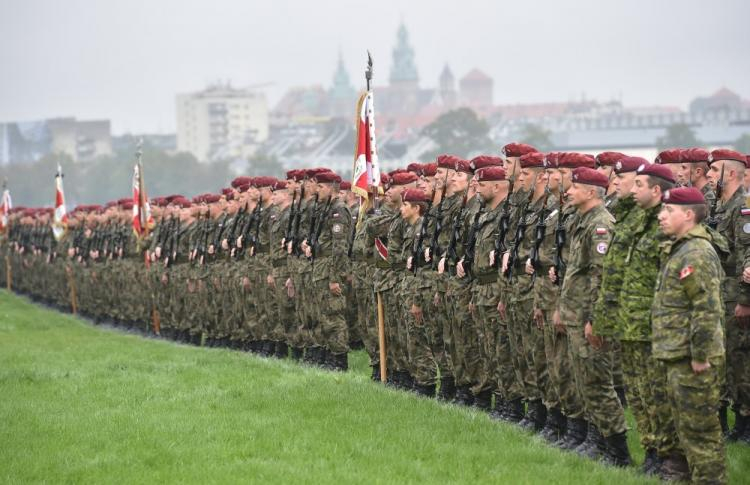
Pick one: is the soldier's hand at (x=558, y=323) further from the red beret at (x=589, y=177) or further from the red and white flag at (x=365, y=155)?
the red and white flag at (x=365, y=155)

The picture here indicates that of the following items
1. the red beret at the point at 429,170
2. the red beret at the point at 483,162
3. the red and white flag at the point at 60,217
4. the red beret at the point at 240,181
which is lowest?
the red and white flag at the point at 60,217

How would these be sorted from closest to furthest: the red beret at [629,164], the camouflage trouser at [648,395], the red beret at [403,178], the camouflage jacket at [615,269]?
the camouflage trouser at [648,395], the camouflage jacket at [615,269], the red beret at [629,164], the red beret at [403,178]

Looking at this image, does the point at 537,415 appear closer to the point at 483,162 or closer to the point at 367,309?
the point at 483,162

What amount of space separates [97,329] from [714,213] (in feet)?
52.1

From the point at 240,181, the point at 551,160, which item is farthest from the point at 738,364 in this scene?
the point at 240,181

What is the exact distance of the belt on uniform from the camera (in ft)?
35.8

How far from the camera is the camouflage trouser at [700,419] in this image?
784cm

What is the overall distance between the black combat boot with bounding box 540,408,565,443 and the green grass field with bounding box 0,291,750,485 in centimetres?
14

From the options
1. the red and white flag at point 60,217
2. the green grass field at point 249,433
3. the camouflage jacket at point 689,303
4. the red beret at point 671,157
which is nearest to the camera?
the camouflage jacket at point 689,303

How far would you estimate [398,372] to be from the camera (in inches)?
518

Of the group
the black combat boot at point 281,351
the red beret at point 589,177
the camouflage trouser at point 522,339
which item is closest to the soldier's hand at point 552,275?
the camouflage trouser at point 522,339

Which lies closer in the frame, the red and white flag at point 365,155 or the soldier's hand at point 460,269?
the soldier's hand at point 460,269

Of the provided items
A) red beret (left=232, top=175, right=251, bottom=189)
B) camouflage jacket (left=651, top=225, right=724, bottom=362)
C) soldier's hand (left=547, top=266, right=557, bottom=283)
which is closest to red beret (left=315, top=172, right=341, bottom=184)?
red beret (left=232, top=175, right=251, bottom=189)

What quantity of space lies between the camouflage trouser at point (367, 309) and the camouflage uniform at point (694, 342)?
6248mm
